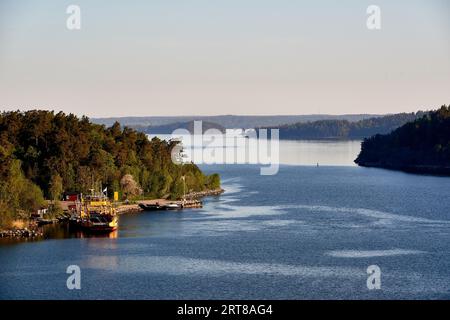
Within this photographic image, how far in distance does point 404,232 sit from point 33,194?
2375 centimetres

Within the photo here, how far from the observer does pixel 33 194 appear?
54594 mm

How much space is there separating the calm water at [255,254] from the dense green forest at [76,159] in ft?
21.0

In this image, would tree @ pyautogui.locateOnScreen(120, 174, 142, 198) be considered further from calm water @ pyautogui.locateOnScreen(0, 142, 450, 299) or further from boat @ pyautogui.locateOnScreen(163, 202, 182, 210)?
calm water @ pyautogui.locateOnScreen(0, 142, 450, 299)

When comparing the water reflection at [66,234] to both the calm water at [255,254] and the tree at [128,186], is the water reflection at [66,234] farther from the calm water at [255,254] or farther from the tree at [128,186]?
the tree at [128,186]

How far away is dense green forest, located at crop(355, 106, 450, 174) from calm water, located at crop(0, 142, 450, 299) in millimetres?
45954

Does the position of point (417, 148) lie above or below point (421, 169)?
above

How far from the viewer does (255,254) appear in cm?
4138

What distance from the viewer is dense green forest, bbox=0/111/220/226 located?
6372 centimetres

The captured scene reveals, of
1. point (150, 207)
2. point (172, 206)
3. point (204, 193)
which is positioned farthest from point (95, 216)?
point (204, 193)

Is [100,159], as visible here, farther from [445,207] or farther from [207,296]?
[207,296]

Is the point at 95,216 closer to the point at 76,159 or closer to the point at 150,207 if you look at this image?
the point at 150,207

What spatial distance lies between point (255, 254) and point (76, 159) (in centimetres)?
2911

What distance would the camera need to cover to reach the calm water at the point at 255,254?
1329 inches
